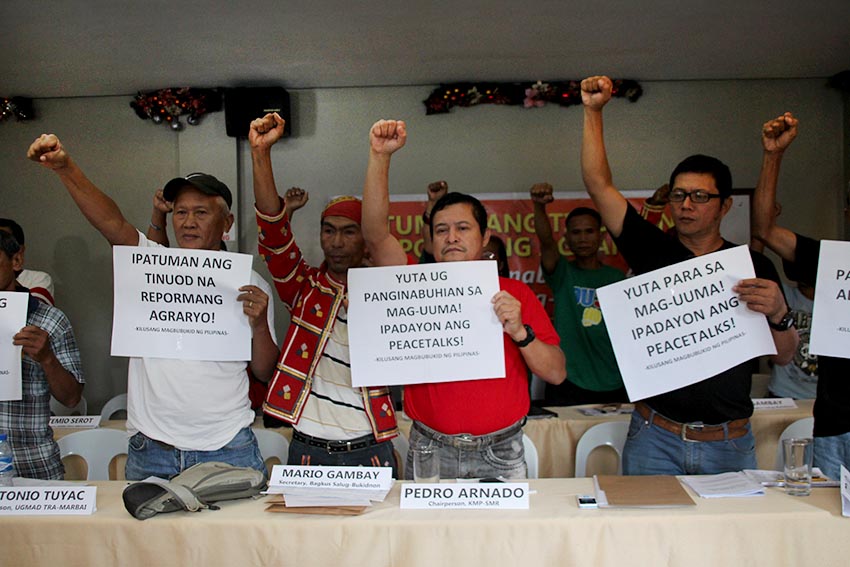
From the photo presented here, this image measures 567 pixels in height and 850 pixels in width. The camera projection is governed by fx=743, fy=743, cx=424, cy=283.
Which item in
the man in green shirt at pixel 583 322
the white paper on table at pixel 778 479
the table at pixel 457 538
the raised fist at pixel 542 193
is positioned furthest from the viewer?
the man in green shirt at pixel 583 322

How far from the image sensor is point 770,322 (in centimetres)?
235

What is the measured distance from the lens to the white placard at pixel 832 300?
223cm

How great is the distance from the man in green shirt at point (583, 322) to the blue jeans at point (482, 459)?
2198mm

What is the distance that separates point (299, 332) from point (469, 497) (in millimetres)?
840

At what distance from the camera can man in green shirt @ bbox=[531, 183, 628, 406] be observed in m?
4.39

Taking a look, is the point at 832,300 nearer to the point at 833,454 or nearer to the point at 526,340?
the point at 833,454

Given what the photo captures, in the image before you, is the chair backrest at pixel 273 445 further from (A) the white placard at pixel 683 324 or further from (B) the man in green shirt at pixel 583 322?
(B) the man in green shirt at pixel 583 322

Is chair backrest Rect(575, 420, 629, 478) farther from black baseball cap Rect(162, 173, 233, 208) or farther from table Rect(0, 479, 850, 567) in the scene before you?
black baseball cap Rect(162, 173, 233, 208)

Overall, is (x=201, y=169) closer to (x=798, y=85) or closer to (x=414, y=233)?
(x=414, y=233)

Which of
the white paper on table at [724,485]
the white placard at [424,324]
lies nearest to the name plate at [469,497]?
the white placard at [424,324]

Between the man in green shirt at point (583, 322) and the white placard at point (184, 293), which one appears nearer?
the white placard at point (184, 293)

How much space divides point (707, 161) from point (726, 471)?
992 mm

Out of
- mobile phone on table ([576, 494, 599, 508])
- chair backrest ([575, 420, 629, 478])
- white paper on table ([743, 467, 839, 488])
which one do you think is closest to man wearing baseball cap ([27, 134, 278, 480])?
mobile phone on table ([576, 494, 599, 508])

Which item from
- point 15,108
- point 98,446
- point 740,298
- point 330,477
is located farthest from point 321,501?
point 15,108
